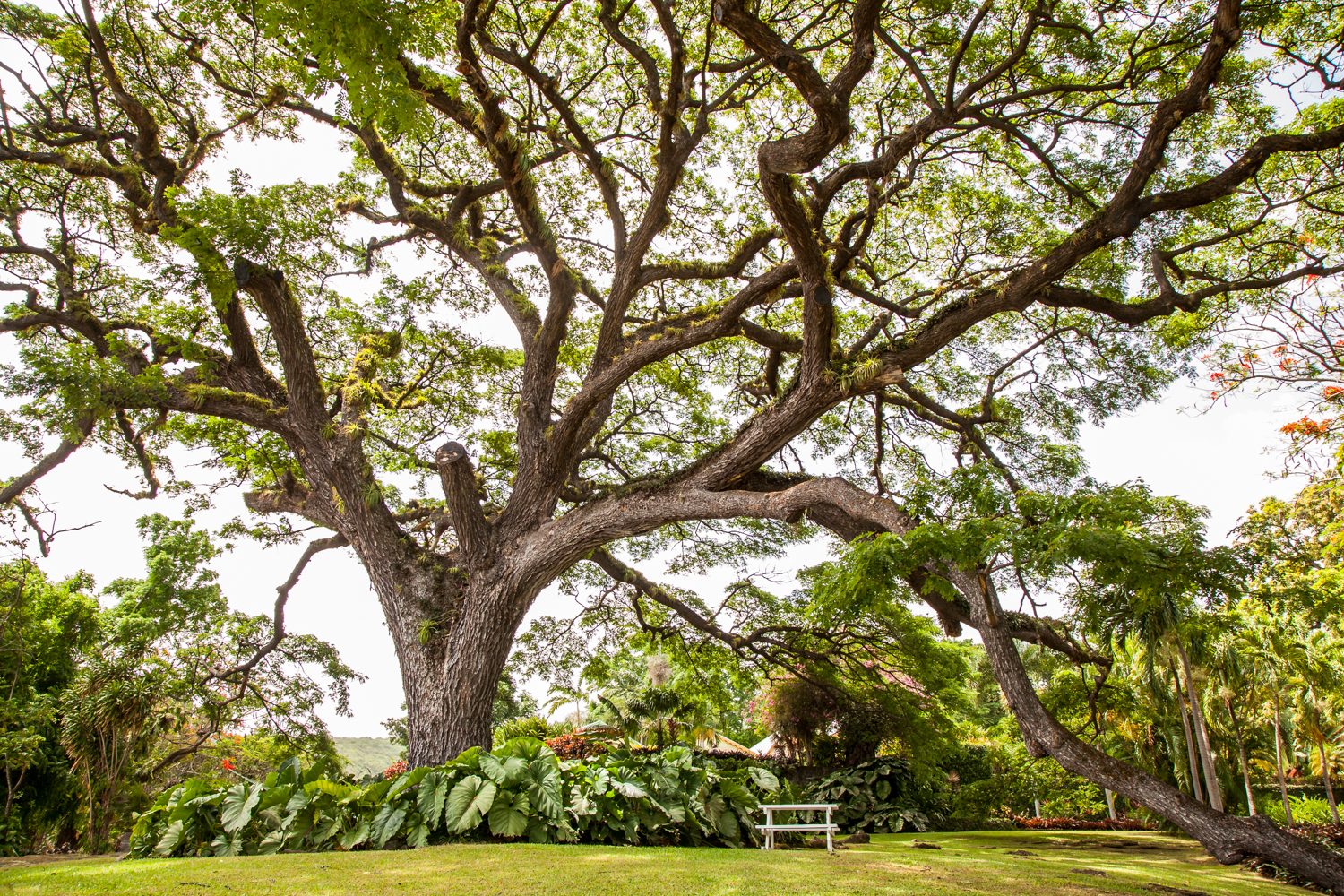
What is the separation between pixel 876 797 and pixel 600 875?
35.7 ft

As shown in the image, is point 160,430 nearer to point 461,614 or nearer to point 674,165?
point 461,614

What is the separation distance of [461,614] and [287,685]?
4.55 meters

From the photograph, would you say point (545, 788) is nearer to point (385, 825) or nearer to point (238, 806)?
point (385, 825)

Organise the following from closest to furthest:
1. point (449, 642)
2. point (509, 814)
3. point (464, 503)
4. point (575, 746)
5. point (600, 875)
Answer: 1. point (600, 875)
2. point (509, 814)
3. point (449, 642)
4. point (464, 503)
5. point (575, 746)

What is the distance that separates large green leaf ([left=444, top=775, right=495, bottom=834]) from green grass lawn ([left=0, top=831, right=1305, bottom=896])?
314 mm

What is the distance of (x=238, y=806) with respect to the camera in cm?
546

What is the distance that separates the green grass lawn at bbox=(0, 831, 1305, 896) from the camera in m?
3.27

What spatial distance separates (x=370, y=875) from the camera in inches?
143

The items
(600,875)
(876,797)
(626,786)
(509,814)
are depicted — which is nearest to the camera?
(600,875)

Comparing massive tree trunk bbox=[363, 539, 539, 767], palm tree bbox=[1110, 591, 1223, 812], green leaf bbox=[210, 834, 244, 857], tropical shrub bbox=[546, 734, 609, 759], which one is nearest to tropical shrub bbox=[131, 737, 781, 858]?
green leaf bbox=[210, 834, 244, 857]

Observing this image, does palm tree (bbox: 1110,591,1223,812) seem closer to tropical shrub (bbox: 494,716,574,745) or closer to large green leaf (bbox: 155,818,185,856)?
tropical shrub (bbox: 494,716,574,745)

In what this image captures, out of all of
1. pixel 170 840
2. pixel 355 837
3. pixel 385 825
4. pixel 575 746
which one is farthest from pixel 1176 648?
pixel 170 840

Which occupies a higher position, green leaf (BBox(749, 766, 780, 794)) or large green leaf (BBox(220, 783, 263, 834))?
green leaf (BBox(749, 766, 780, 794))

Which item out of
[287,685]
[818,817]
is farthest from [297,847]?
[818,817]
